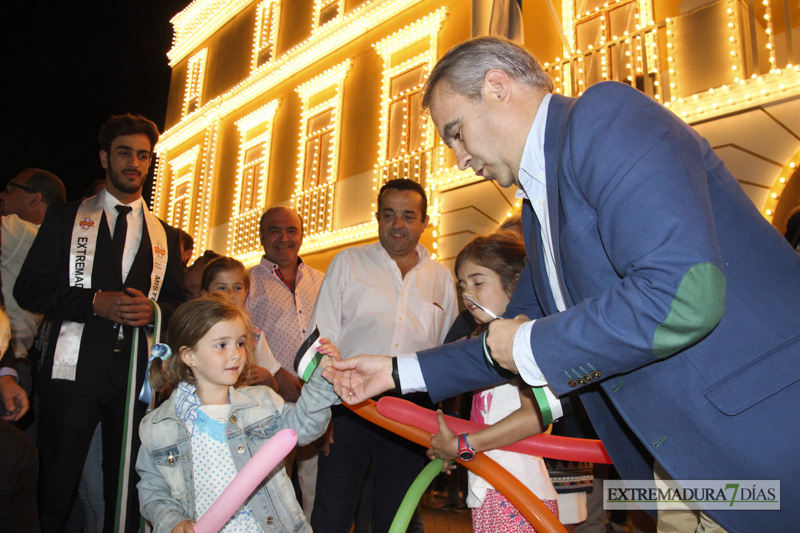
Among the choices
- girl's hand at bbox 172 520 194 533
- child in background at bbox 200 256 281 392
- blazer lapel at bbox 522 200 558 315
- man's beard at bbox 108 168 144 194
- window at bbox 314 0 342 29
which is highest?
window at bbox 314 0 342 29

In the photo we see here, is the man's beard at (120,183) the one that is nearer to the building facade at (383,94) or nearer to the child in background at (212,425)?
the child in background at (212,425)

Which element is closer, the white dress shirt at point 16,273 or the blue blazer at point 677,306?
the blue blazer at point 677,306

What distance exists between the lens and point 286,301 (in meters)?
4.68

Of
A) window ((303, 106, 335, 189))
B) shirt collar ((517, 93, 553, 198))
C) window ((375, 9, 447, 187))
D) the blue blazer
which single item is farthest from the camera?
window ((303, 106, 335, 189))

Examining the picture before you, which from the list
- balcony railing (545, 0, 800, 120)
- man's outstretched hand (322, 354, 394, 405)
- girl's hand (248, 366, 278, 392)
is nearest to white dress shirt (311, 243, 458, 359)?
girl's hand (248, 366, 278, 392)

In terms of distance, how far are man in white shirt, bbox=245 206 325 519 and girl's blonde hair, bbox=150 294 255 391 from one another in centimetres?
117

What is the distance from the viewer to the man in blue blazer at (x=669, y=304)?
130 centimetres

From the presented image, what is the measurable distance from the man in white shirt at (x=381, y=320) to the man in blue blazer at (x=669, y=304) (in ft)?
6.93

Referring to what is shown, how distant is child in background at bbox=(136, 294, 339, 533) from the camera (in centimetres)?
246

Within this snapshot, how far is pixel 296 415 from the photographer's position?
101 inches

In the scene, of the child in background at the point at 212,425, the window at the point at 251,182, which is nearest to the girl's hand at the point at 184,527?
the child in background at the point at 212,425

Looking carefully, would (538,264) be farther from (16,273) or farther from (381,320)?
(16,273)

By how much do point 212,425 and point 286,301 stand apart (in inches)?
82.1

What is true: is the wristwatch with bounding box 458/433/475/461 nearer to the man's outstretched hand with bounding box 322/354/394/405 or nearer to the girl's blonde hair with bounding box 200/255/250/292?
the man's outstretched hand with bounding box 322/354/394/405
